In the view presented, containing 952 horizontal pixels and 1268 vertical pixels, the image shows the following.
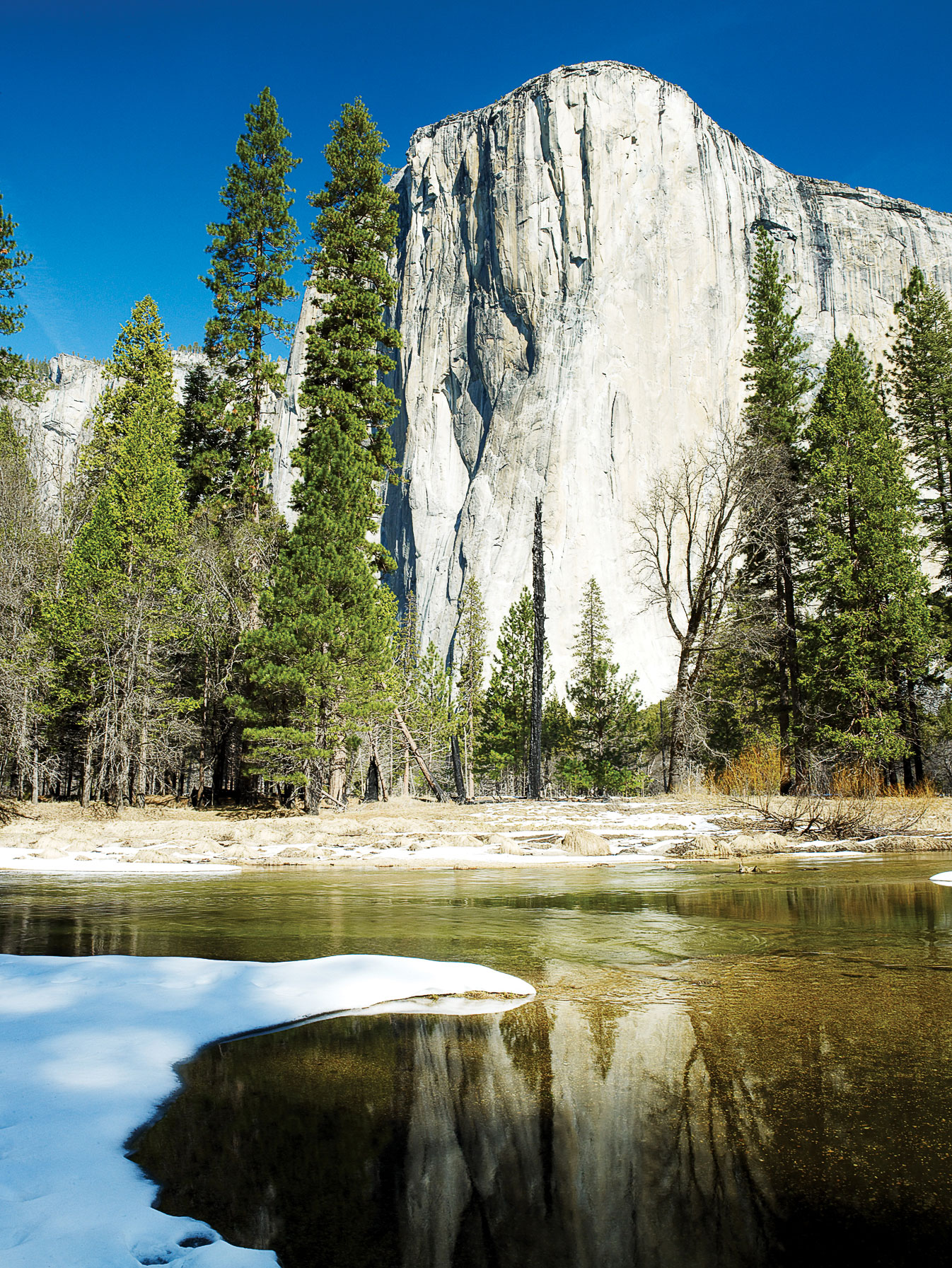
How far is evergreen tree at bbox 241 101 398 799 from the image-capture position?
1627cm

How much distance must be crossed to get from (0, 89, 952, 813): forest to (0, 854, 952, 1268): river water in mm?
12443

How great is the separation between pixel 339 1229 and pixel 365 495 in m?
17.5

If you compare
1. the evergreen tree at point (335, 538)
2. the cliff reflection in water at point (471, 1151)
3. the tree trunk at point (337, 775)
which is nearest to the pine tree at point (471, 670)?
the evergreen tree at point (335, 538)

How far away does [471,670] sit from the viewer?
48.5m

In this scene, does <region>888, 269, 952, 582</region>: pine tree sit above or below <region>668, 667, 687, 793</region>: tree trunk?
above

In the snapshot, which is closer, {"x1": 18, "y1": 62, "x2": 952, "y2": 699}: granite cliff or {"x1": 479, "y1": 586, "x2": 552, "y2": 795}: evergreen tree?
{"x1": 479, "y1": 586, "x2": 552, "y2": 795}: evergreen tree

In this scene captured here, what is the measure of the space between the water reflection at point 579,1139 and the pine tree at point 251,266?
21389mm

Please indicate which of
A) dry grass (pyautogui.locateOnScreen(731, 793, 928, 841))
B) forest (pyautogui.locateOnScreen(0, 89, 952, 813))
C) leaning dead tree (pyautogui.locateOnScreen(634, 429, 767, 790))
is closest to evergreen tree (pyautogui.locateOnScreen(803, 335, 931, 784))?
forest (pyautogui.locateOnScreen(0, 89, 952, 813))

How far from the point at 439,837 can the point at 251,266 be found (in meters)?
18.4

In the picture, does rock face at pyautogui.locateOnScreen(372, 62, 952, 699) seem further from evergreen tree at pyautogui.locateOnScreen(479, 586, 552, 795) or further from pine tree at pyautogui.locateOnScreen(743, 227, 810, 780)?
pine tree at pyautogui.locateOnScreen(743, 227, 810, 780)

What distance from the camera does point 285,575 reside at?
16547mm

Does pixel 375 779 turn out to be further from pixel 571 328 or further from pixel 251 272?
pixel 571 328

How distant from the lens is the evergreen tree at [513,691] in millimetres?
42094

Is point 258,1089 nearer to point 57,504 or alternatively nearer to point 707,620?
point 707,620
